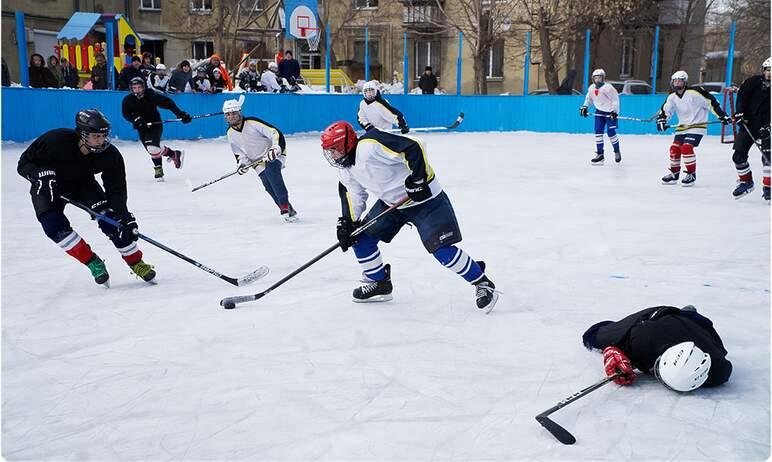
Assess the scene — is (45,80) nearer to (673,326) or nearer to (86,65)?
(86,65)

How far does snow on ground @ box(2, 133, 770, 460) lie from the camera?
2346mm

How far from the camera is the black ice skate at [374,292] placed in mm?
3877

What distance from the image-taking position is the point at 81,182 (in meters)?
4.19

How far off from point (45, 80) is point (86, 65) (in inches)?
229

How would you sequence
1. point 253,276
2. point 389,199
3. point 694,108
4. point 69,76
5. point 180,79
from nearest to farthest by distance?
point 389,199, point 253,276, point 694,108, point 69,76, point 180,79

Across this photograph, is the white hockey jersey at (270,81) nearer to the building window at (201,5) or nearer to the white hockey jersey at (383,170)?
the building window at (201,5)

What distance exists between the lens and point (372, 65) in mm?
23781

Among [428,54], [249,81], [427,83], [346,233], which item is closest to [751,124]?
[346,233]

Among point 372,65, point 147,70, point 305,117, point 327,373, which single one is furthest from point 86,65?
point 327,373

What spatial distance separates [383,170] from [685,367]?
1720mm

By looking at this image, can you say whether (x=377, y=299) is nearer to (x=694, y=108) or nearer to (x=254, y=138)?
(x=254, y=138)

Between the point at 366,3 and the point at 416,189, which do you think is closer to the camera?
the point at 416,189

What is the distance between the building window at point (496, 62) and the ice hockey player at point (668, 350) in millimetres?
21560

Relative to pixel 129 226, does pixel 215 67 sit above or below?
above
